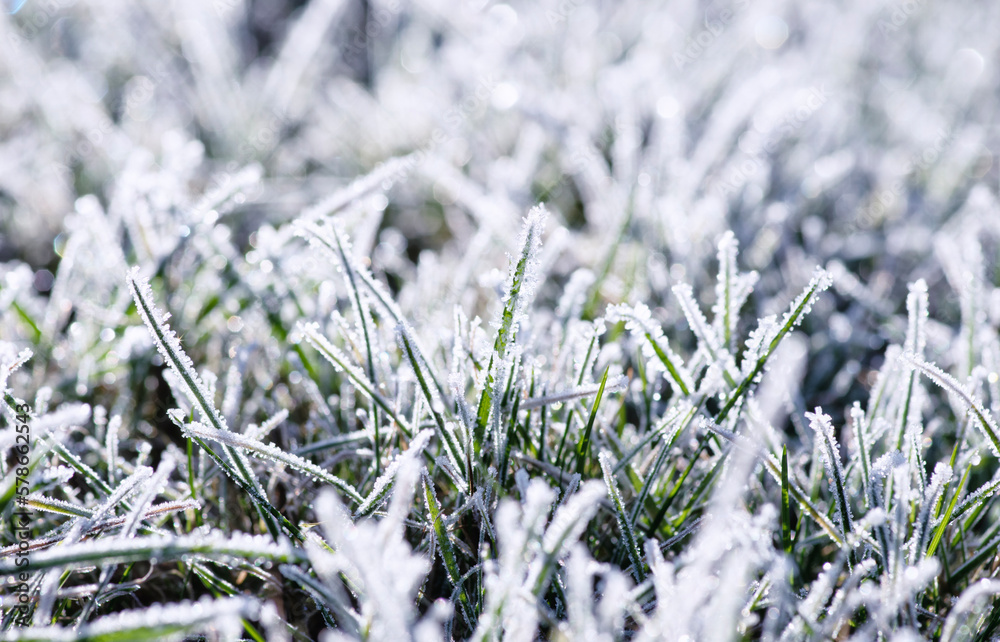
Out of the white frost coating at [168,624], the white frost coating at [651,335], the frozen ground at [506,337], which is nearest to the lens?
the white frost coating at [168,624]

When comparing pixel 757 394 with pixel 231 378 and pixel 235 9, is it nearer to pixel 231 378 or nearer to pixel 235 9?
pixel 231 378

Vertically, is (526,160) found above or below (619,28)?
below

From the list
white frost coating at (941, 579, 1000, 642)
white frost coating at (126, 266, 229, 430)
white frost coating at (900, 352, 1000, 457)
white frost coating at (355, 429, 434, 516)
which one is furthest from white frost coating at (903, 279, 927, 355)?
white frost coating at (126, 266, 229, 430)

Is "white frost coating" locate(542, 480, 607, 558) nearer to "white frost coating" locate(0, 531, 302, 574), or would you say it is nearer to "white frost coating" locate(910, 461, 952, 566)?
"white frost coating" locate(0, 531, 302, 574)

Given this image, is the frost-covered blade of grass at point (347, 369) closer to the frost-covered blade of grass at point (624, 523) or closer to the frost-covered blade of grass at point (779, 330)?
the frost-covered blade of grass at point (624, 523)

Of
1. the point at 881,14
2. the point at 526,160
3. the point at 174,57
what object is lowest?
the point at 526,160

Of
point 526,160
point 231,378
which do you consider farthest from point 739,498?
point 526,160

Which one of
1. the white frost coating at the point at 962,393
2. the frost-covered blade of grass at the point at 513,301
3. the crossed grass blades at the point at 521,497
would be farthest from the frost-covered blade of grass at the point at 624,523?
the white frost coating at the point at 962,393

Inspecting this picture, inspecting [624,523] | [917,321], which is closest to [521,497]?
[624,523]
